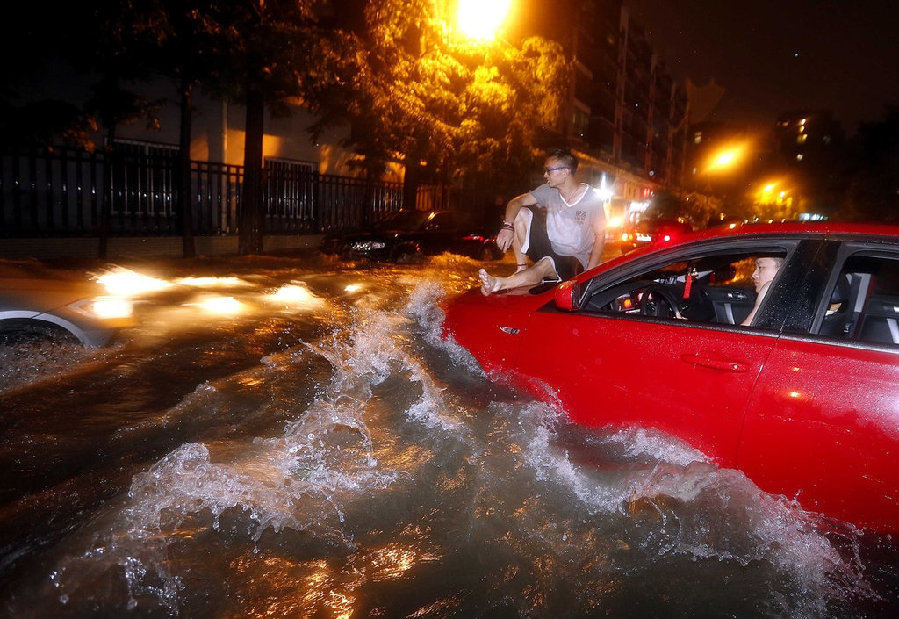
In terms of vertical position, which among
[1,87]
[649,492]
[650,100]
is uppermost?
[650,100]

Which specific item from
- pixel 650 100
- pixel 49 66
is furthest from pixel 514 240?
pixel 650 100

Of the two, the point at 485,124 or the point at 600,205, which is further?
the point at 485,124

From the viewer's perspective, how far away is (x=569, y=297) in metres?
3.58

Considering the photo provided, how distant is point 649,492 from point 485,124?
15.7 meters

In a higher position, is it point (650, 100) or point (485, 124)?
point (650, 100)

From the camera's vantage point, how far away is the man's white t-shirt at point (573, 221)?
5.37 m

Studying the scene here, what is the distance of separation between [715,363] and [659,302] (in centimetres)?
106

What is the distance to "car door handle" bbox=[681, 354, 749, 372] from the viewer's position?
9.16ft

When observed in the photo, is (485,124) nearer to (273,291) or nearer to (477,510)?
(273,291)

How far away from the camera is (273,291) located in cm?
973

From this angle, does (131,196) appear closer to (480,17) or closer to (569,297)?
(480,17)

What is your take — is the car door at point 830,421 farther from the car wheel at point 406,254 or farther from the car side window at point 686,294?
the car wheel at point 406,254

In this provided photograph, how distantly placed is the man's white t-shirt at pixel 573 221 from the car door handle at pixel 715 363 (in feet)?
8.34

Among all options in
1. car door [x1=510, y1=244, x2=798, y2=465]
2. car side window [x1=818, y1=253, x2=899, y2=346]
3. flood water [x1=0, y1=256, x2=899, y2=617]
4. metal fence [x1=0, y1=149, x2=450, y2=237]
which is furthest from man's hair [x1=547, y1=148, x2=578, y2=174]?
metal fence [x1=0, y1=149, x2=450, y2=237]
